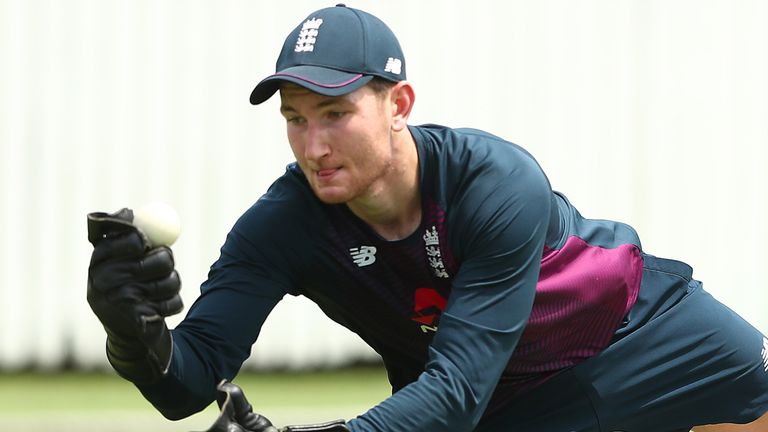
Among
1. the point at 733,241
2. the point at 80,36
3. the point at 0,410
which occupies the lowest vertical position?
the point at 0,410

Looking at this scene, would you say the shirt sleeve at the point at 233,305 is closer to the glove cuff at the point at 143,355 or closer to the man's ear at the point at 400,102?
the glove cuff at the point at 143,355

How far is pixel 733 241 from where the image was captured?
9.04 m

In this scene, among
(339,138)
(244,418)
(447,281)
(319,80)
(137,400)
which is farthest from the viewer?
(137,400)

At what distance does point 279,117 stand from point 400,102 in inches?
167

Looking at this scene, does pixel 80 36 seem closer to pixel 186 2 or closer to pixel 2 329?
pixel 186 2

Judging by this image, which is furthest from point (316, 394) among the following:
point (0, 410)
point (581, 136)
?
point (581, 136)

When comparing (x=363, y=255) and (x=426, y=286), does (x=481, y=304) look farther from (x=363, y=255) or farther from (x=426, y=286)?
(x=363, y=255)

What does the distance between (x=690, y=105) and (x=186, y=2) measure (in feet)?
10.6

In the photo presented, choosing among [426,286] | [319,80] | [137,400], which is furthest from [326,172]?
[137,400]

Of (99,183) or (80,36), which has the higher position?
(80,36)

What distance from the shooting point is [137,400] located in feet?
26.2

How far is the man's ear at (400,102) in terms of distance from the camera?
14.4ft

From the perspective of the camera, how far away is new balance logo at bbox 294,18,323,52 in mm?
4242

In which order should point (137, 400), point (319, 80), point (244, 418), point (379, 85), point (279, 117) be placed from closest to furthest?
point (244, 418) < point (319, 80) < point (379, 85) < point (137, 400) < point (279, 117)
